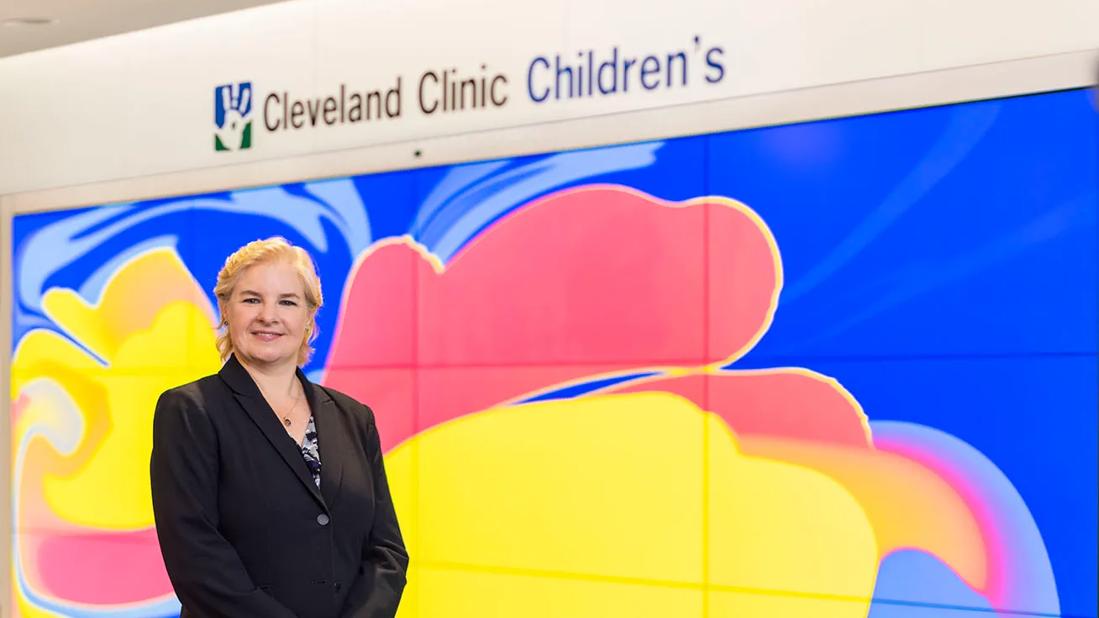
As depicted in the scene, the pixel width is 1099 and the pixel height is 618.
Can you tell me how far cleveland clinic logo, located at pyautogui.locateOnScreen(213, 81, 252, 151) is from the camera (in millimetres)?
6617

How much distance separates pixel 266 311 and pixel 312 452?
314 mm

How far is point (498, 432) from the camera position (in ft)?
18.9

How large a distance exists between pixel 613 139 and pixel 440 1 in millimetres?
1009

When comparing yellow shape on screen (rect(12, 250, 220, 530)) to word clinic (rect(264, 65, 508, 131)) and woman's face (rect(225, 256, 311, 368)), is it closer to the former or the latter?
word clinic (rect(264, 65, 508, 131))

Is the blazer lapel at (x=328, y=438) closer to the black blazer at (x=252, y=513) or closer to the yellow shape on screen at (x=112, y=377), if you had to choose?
the black blazer at (x=252, y=513)

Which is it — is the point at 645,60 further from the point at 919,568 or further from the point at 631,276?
the point at 919,568

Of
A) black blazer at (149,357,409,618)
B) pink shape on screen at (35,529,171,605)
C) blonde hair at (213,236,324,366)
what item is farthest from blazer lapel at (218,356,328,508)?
pink shape on screen at (35,529,171,605)

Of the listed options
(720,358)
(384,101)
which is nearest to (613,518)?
(720,358)

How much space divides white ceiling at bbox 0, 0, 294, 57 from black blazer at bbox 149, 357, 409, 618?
11.1 ft

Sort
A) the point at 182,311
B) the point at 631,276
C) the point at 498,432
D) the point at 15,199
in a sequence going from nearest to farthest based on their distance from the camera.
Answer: the point at 631,276, the point at 498,432, the point at 182,311, the point at 15,199

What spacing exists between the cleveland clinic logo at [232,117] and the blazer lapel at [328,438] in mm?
3419

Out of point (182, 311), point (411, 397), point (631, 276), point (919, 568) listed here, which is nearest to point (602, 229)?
point (631, 276)

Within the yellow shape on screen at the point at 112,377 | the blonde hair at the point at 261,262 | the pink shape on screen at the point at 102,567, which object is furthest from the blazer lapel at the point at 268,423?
the pink shape on screen at the point at 102,567

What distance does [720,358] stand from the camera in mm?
5180
